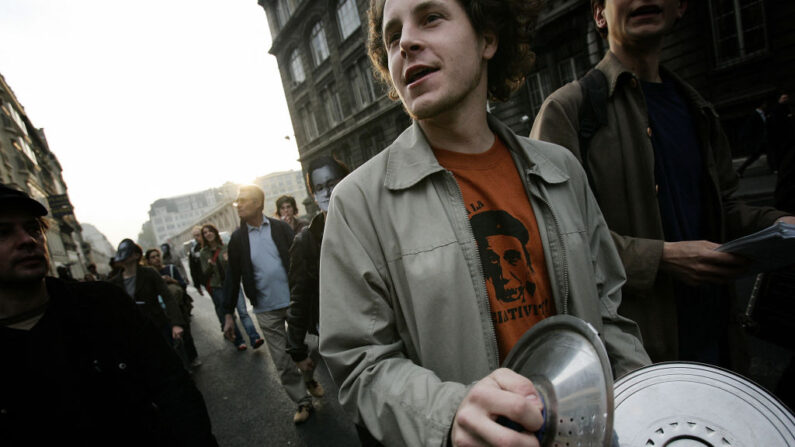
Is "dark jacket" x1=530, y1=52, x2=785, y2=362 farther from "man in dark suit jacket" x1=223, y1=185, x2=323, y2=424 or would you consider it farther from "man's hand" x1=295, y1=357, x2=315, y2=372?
"man in dark suit jacket" x1=223, y1=185, x2=323, y2=424

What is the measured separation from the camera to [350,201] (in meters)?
1.08

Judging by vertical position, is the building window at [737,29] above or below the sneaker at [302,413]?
above

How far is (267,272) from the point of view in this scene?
164 inches

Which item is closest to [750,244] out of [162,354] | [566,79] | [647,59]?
[647,59]

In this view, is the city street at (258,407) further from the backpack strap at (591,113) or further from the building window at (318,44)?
the building window at (318,44)

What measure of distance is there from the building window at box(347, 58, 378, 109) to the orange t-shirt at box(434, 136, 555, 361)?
22.8 meters

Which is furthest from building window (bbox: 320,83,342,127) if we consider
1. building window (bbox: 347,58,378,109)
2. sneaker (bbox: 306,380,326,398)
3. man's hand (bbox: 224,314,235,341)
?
sneaker (bbox: 306,380,326,398)

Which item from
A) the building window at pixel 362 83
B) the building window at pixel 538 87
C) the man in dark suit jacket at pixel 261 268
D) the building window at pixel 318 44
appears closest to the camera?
the man in dark suit jacket at pixel 261 268

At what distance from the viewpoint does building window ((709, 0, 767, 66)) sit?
9.07 meters

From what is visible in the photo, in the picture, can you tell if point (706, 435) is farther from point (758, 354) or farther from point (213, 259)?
point (213, 259)

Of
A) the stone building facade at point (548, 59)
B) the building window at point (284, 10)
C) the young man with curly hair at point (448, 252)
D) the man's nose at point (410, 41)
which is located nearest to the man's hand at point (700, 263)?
the young man with curly hair at point (448, 252)

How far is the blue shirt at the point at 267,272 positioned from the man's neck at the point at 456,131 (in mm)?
3294

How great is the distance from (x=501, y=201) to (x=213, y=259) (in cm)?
684

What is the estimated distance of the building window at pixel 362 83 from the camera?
22.7 m
